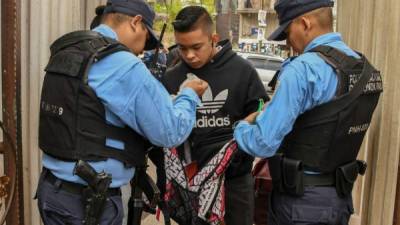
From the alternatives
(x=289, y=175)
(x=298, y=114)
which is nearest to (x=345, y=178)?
(x=289, y=175)

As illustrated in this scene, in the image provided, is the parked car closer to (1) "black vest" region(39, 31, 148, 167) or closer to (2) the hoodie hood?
(2) the hoodie hood

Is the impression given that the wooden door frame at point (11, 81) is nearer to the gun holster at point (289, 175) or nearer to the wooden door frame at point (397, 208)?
the gun holster at point (289, 175)

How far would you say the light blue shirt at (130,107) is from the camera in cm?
201

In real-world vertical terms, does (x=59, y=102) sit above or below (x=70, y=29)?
below

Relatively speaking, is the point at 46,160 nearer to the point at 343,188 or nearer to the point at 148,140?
the point at 148,140

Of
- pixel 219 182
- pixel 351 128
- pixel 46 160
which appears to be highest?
pixel 351 128

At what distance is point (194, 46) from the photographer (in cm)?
281

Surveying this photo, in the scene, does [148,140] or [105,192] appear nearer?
[105,192]

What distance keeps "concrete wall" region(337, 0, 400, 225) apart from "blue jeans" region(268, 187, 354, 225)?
1.98 ft

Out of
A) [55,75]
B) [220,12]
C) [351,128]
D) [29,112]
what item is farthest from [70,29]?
[220,12]

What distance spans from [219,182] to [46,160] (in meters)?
1.00

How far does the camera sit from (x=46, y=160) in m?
2.22

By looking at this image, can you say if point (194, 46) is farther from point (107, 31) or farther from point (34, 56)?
point (34, 56)

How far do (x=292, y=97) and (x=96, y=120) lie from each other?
0.88 m
